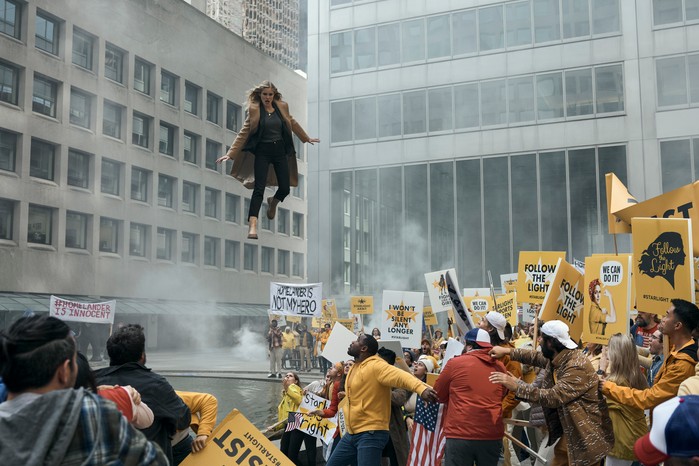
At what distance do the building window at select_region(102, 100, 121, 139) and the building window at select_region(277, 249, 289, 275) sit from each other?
65.1 feet

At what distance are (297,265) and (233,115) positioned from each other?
1476 centimetres

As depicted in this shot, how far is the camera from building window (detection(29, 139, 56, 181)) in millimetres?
37250

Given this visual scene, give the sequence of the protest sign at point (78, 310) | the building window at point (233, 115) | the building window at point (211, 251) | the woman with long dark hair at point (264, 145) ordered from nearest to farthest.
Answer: the woman with long dark hair at point (264, 145), the protest sign at point (78, 310), the building window at point (211, 251), the building window at point (233, 115)

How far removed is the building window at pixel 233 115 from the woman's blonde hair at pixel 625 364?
47097 millimetres

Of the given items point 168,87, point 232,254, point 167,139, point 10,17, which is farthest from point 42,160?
point 232,254

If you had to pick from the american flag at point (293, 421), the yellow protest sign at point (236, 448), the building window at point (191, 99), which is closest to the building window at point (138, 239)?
the building window at point (191, 99)

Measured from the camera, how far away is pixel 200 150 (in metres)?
49.8

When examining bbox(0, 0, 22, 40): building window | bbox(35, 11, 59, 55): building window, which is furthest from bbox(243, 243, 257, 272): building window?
bbox(0, 0, 22, 40): building window

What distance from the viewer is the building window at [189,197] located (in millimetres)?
48844

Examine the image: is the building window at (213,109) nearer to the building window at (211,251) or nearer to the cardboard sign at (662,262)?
the building window at (211,251)

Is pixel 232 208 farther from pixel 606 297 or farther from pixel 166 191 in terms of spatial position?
pixel 606 297

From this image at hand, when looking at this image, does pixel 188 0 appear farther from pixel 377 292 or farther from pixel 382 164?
pixel 377 292

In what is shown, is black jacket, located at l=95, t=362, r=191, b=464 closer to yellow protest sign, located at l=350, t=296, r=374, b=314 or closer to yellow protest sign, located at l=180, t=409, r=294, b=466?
yellow protest sign, located at l=180, t=409, r=294, b=466

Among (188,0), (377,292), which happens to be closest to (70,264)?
(377,292)
